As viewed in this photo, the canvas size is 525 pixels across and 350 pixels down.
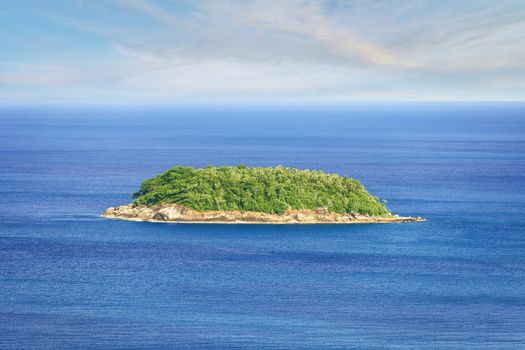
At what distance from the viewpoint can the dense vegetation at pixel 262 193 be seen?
391 feet

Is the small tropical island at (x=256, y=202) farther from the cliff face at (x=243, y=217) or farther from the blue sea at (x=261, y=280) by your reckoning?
the blue sea at (x=261, y=280)

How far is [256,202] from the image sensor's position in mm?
119000

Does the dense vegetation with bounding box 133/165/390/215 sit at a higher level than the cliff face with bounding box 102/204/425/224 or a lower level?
higher

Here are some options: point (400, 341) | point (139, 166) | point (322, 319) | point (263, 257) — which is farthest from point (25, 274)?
point (139, 166)

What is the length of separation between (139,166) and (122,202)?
57.4m

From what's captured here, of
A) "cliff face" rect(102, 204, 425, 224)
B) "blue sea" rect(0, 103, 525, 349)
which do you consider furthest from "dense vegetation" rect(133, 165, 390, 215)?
"blue sea" rect(0, 103, 525, 349)

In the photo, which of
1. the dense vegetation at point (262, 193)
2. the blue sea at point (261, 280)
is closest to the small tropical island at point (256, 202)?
the dense vegetation at point (262, 193)

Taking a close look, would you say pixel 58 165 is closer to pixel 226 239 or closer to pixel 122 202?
pixel 122 202

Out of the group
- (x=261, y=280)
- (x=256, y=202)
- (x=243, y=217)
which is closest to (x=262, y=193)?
(x=256, y=202)

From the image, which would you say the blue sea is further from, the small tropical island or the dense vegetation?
the dense vegetation

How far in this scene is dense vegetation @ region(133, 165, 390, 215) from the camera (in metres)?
119

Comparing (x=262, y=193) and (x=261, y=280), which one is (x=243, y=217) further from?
(x=261, y=280)

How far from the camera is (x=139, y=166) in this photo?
7544 inches

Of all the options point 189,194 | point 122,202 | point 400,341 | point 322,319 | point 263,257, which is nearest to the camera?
point 400,341
